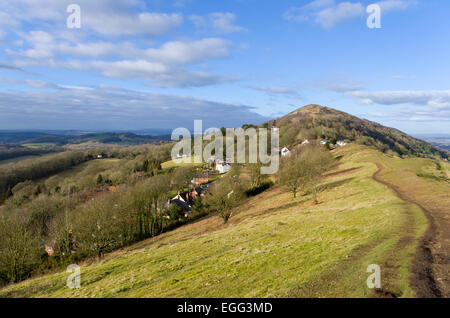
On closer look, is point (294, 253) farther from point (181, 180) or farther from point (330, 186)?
point (181, 180)

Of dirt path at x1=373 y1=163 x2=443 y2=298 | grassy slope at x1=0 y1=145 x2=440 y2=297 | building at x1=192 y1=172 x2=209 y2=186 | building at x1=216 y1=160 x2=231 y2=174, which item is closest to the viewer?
dirt path at x1=373 y1=163 x2=443 y2=298

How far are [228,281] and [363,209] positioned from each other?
19.9 m

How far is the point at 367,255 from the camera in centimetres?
1299

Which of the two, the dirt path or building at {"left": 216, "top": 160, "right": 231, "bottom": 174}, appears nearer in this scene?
the dirt path

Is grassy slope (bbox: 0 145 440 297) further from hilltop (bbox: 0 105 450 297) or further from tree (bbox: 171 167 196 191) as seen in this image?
tree (bbox: 171 167 196 191)

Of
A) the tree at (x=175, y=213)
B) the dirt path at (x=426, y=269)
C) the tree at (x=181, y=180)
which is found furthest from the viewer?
the tree at (x=181, y=180)

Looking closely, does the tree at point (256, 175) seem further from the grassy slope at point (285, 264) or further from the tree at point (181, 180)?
the grassy slope at point (285, 264)

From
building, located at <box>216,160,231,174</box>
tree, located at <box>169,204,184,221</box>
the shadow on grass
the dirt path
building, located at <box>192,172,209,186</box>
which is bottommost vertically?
tree, located at <box>169,204,184,221</box>

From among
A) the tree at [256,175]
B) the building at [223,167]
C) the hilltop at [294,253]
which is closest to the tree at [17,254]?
the hilltop at [294,253]

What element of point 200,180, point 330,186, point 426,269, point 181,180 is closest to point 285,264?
point 426,269

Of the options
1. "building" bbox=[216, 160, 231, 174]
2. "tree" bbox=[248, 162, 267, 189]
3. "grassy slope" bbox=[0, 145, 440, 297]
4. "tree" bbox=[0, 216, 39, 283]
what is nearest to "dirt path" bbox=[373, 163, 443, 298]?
"grassy slope" bbox=[0, 145, 440, 297]

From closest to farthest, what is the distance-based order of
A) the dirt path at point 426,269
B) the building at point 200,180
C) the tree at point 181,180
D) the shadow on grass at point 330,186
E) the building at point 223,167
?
the dirt path at point 426,269 < the shadow on grass at point 330,186 < the tree at point 181,180 < the building at point 200,180 < the building at point 223,167
